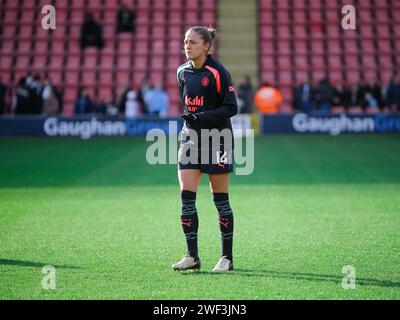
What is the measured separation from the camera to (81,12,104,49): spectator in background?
1155 inches

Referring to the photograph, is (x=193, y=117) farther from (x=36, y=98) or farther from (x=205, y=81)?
(x=36, y=98)

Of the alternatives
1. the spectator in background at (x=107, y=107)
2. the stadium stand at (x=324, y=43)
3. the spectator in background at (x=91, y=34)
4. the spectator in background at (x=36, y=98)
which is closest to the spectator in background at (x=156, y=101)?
the spectator in background at (x=107, y=107)

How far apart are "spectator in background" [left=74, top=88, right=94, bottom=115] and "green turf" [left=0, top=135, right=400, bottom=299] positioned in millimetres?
9009

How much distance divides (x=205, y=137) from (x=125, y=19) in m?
24.0

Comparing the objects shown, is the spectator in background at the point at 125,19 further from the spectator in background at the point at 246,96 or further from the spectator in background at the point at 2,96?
the spectator in background at the point at 246,96

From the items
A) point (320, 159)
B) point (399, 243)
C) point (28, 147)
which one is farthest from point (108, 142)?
point (399, 243)

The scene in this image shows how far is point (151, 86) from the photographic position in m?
26.2

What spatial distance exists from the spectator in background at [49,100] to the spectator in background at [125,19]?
18.4 feet

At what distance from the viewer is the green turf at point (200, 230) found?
6176mm

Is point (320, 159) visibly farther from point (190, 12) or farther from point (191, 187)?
point (190, 12)

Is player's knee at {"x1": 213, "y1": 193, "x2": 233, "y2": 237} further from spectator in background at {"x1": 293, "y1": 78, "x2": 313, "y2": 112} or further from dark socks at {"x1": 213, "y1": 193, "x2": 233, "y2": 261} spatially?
spectator in background at {"x1": 293, "y1": 78, "x2": 313, "y2": 112}

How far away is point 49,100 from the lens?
1013 inches

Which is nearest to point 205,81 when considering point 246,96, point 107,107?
point 246,96

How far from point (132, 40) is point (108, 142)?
9551 mm
